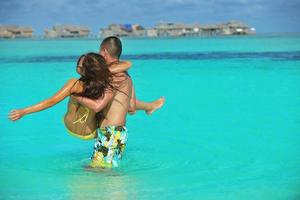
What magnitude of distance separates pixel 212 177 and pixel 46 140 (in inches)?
90.9

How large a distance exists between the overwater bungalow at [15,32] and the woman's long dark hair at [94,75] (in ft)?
259

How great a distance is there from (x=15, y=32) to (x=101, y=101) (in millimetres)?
82448

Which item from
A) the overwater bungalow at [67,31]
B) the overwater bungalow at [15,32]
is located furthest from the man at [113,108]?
the overwater bungalow at [67,31]

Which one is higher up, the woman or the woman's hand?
the woman

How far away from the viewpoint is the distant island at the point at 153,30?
286ft

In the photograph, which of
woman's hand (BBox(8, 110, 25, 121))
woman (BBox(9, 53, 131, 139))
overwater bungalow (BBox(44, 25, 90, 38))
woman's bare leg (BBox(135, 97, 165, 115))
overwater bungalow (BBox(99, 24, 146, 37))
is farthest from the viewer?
overwater bungalow (BBox(99, 24, 146, 37))

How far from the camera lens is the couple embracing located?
4062mm

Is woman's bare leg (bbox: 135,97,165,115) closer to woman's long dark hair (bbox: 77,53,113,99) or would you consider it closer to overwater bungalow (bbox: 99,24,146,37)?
woman's long dark hair (bbox: 77,53,113,99)

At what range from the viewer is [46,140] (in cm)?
639

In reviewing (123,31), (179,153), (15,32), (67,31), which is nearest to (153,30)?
(123,31)

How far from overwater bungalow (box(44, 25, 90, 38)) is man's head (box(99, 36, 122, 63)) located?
83.2 m

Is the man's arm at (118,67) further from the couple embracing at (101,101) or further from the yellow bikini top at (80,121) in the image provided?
the yellow bikini top at (80,121)

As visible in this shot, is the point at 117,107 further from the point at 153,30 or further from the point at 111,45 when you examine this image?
the point at 153,30

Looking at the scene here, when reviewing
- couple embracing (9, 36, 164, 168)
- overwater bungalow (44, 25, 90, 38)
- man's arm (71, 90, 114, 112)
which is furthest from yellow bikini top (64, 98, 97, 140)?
overwater bungalow (44, 25, 90, 38)
